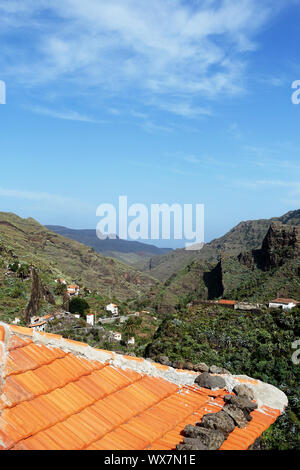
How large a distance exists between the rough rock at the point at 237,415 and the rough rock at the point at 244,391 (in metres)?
0.37

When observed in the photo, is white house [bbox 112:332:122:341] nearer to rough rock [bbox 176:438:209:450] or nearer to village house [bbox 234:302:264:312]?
village house [bbox 234:302:264:312]

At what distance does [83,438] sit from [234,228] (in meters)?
154

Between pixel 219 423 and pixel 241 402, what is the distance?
23.6 inches

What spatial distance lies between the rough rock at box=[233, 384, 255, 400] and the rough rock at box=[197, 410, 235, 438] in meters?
0.65

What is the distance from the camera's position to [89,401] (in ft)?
12.4

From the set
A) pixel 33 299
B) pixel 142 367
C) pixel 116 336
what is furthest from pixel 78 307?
pixel 142 367

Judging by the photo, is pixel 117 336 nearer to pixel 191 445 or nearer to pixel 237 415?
pixel 237 415

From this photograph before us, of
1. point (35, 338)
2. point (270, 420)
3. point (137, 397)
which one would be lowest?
point (270, 420)

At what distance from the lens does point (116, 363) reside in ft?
14.9

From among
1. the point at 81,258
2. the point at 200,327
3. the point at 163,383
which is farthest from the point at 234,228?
the point at 163,383

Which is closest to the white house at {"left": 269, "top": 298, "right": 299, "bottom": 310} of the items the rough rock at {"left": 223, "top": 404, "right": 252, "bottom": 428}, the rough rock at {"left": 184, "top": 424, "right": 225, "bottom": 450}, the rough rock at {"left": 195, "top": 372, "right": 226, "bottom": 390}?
the rough rock at {"left": 195, "top": 372, "right": 226, "bottom": 390}

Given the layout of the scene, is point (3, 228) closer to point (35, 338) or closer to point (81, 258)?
point (81, 258)

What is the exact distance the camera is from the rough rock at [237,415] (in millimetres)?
3935

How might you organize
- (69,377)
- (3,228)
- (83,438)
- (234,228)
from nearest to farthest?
(83,438) < (69,377) < (3,228) < (234,228)
